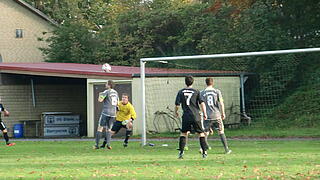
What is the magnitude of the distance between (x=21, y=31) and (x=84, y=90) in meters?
14.4

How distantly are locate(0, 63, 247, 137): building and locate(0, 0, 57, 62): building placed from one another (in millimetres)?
13953

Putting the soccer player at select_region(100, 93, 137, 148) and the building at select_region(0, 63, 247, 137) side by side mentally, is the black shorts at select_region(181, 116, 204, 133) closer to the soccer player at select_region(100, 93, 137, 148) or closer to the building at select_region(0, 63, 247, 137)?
the soccer player at select_region(100, 93, 137, 148)

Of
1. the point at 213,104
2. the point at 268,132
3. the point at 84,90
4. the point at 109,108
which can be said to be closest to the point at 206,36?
the point at 84,90

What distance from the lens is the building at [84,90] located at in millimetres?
28422

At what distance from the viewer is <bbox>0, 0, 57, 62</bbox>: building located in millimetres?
48406

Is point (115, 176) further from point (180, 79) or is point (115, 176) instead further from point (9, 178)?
point (180, 79)

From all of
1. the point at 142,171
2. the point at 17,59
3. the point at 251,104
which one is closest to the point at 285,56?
the point at 251,104

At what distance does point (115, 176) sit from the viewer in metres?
11.4

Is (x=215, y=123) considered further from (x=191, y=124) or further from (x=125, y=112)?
(x=125, y=112)

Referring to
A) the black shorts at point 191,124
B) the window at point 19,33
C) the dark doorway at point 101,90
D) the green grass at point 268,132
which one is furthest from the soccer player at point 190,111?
the window at point 19,33

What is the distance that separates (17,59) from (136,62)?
30.5ft

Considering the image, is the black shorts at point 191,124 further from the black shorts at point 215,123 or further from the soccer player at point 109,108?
the soccer player at point 109,108

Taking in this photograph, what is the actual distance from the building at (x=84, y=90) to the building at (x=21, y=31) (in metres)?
14.0

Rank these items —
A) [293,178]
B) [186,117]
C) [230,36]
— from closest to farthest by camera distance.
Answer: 1. [293,178]
2. [186,117]
3. [230,36]
